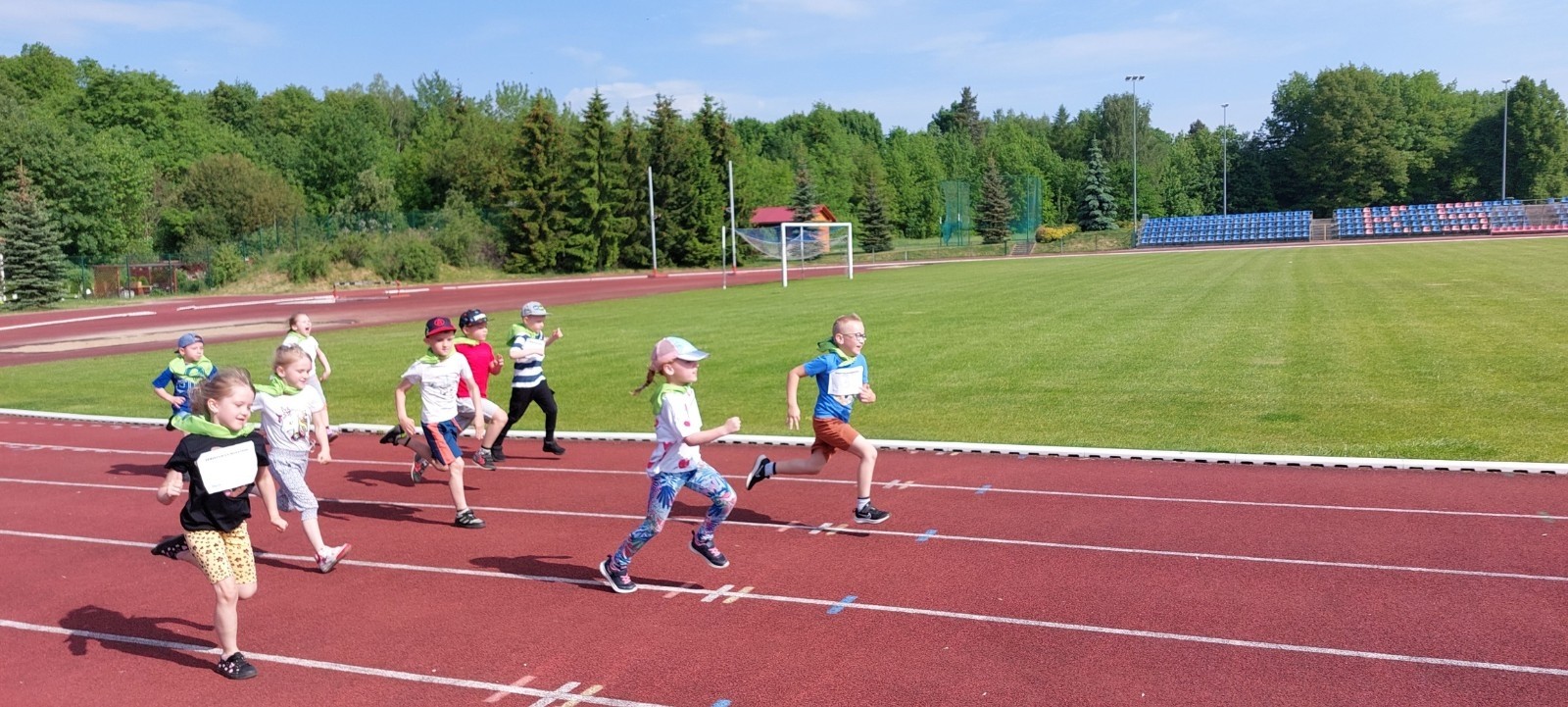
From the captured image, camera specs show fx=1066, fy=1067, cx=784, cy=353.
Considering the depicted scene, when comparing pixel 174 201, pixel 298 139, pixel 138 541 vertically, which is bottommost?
pixel 138 541

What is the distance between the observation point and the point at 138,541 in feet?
29.7

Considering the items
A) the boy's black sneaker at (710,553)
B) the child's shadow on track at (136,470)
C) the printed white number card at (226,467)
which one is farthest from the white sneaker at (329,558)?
the child's shadow on track at (136,470)

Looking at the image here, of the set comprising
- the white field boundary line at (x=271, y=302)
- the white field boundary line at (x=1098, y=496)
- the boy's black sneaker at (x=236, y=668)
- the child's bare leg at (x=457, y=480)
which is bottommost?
the white field boundary line at (x=1098, y=496)

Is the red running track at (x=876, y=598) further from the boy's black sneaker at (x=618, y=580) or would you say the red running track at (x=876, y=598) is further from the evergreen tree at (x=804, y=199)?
the evergreen tree at (x=804, y=199)

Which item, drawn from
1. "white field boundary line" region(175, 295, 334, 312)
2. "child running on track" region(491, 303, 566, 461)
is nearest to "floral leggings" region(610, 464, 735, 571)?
"child running on track" region(491, 303, 566, 461)

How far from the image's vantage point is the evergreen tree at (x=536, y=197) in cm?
6981

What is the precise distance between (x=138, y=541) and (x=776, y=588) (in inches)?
227

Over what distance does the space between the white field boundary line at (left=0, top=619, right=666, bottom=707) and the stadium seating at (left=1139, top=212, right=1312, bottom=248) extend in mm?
83810

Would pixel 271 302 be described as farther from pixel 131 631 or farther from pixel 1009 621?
pixel 1009 621

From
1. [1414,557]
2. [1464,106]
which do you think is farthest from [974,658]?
[1464,106]

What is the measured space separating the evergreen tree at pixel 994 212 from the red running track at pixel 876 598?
252 ft

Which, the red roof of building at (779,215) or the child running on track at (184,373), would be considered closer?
the child running on track at (184,373)

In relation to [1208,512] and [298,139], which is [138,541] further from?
[298,139]

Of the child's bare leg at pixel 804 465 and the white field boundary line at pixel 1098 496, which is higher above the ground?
the child's bare leg at pixel 804 465
